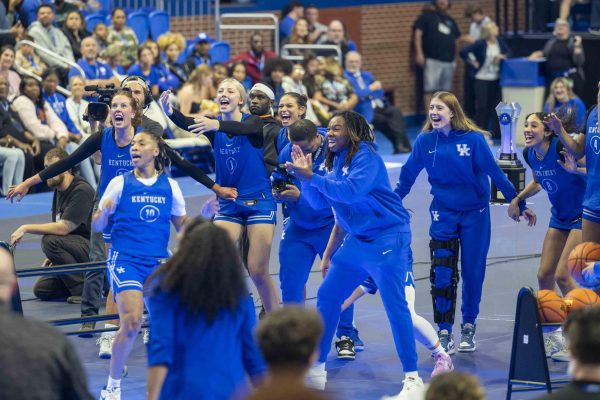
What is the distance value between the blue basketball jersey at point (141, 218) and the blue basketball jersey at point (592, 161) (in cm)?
321

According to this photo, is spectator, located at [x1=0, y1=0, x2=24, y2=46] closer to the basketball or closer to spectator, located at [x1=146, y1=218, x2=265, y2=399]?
the basketball

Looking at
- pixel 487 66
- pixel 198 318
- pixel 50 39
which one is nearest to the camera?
pixel 198 318

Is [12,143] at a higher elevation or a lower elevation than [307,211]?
lower

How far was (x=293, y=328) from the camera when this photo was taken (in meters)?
4.76

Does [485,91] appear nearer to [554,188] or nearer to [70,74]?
[70,74]

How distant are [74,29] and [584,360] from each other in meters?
16.5

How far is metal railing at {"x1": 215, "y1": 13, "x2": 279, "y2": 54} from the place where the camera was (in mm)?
23547

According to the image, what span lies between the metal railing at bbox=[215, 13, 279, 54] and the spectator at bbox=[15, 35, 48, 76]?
500 cm

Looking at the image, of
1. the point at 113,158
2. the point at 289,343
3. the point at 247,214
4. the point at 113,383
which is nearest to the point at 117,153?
the point at 113,158

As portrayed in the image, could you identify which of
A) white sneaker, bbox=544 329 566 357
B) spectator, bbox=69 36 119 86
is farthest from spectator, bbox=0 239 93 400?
spectator, bbox=69 36 119 86

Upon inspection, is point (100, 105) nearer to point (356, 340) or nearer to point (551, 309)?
point (356, 340)

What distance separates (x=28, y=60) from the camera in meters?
19.0

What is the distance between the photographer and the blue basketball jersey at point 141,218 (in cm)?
827

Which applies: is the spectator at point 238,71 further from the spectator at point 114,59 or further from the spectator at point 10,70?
the spectator at point 10,70
